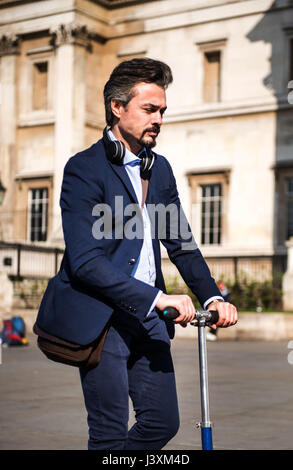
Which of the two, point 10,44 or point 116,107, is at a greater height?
point 10,44

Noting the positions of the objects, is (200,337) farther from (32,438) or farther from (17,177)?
(17,177)

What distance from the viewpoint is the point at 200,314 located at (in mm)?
4141

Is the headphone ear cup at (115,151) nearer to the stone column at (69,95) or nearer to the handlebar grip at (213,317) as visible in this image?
the handlebar grip at (213,317)

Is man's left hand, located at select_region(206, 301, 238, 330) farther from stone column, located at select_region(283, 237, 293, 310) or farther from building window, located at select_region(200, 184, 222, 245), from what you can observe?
building window, located at select_region(200, 184, 222, 245)

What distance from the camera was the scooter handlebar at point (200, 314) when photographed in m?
4.04

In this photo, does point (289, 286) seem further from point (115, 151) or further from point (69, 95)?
point (115, 151)

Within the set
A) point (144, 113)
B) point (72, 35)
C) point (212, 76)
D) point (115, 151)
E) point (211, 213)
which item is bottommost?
point (115, 151)

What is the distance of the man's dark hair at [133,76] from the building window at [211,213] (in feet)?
102

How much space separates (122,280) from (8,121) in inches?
1403

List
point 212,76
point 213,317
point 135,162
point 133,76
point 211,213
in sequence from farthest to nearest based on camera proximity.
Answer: point 212,76
point 211,213
point 135,162
point 133,76
point 213,317

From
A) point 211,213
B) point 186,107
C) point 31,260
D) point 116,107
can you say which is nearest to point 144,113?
point 116,107

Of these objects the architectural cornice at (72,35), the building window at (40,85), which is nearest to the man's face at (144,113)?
the architectural cornice at (72,35)

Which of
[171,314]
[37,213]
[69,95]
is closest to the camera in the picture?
[171,314]

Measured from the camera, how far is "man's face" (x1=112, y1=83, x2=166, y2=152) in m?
4.46
